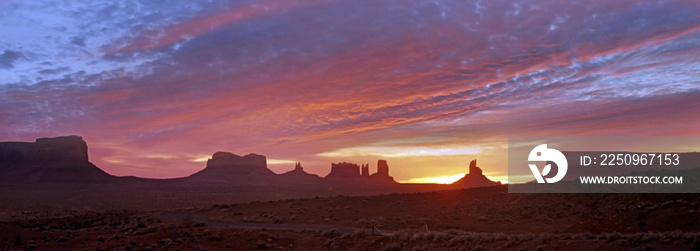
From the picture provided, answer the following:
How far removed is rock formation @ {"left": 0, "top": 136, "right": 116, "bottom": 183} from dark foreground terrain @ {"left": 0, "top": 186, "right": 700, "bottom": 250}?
69844mm

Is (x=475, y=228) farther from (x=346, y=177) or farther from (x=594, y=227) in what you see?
(x=346, y=177)

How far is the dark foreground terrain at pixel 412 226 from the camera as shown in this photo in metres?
15.7

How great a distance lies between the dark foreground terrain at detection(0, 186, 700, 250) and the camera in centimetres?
1572

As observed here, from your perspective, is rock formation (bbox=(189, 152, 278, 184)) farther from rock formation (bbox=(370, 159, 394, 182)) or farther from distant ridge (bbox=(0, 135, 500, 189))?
rock formation (bbox=(370, 159, 394, 182))

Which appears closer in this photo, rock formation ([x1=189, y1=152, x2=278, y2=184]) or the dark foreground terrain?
the dark foreground terrain

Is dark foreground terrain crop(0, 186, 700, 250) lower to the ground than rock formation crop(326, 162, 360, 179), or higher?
lower

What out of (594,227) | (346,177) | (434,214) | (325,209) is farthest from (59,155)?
(594,227)

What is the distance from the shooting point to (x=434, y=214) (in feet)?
126

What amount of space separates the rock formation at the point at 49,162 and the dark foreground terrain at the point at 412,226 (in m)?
69.8

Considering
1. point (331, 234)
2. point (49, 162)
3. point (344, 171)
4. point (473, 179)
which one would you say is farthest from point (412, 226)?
point (344, 171)

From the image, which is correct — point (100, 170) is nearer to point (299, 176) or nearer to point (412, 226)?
point (299, 176)

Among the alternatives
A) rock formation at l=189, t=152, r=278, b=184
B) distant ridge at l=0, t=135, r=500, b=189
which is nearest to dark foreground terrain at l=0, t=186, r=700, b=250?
distant ridge at l=0, t=135, r=500, b=189

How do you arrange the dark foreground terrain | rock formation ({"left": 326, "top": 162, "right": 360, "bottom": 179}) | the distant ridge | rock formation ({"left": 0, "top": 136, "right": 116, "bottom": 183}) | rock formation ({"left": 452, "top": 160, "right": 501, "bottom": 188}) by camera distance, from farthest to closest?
rock formation ({"left": 326, "top": 162, "right": 360, "bottom": 179}), rock formation ({"left": 452, "top": 160, "right": 501, "bottom": 188}), the distant ridge, rock formation ({"left": 0, "top": 136, "right": 116, "bottom": 183}), the dark foreground terrain

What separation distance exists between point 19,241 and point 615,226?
109 ft
